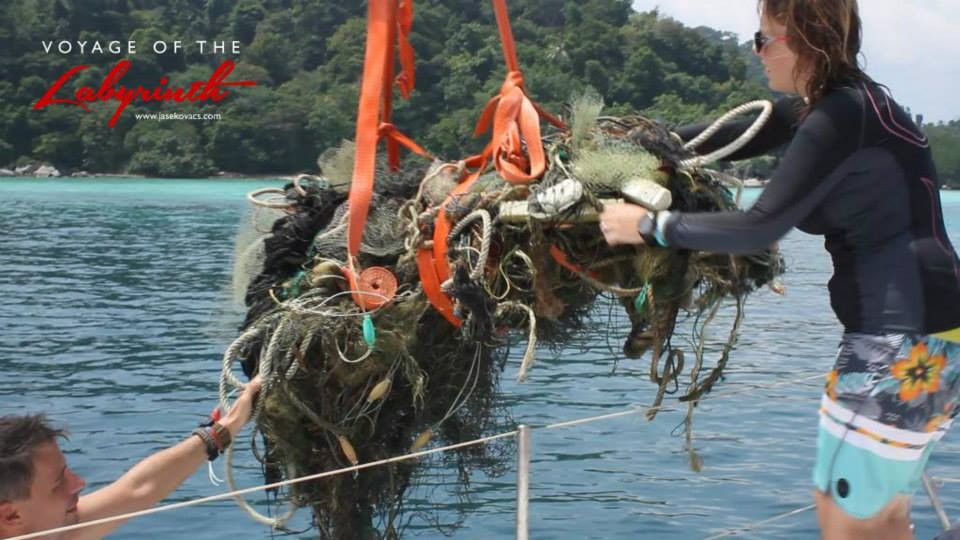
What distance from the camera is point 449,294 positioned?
3898 millimetres

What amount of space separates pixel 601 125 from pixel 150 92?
94689 mm

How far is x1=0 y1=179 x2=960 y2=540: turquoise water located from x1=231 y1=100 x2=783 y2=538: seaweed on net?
0.26 metres

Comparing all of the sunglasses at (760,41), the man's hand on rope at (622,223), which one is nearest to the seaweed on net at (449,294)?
the man's hand on rope at (622,223)

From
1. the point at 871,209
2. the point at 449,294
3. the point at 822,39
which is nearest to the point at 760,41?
the point at 822,39

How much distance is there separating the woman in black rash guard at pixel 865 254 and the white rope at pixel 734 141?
24.3 inches

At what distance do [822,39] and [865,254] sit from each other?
1.67 ft

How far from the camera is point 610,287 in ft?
12.6

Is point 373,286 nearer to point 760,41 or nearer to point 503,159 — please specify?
point 503,159

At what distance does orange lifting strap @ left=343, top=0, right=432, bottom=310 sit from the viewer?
3963 mm

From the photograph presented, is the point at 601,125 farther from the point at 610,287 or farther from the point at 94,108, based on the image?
the point at 94,108

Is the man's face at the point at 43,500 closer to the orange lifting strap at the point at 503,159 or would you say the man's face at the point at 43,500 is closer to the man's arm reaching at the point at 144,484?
the man's arm reaching at the point at 144,484

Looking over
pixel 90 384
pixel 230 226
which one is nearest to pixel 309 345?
pixel 90 384

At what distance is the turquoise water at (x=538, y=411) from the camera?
830 centimetres

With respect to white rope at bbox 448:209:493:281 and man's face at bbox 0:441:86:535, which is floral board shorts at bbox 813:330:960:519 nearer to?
white rope at bbox 448:209:493:281
